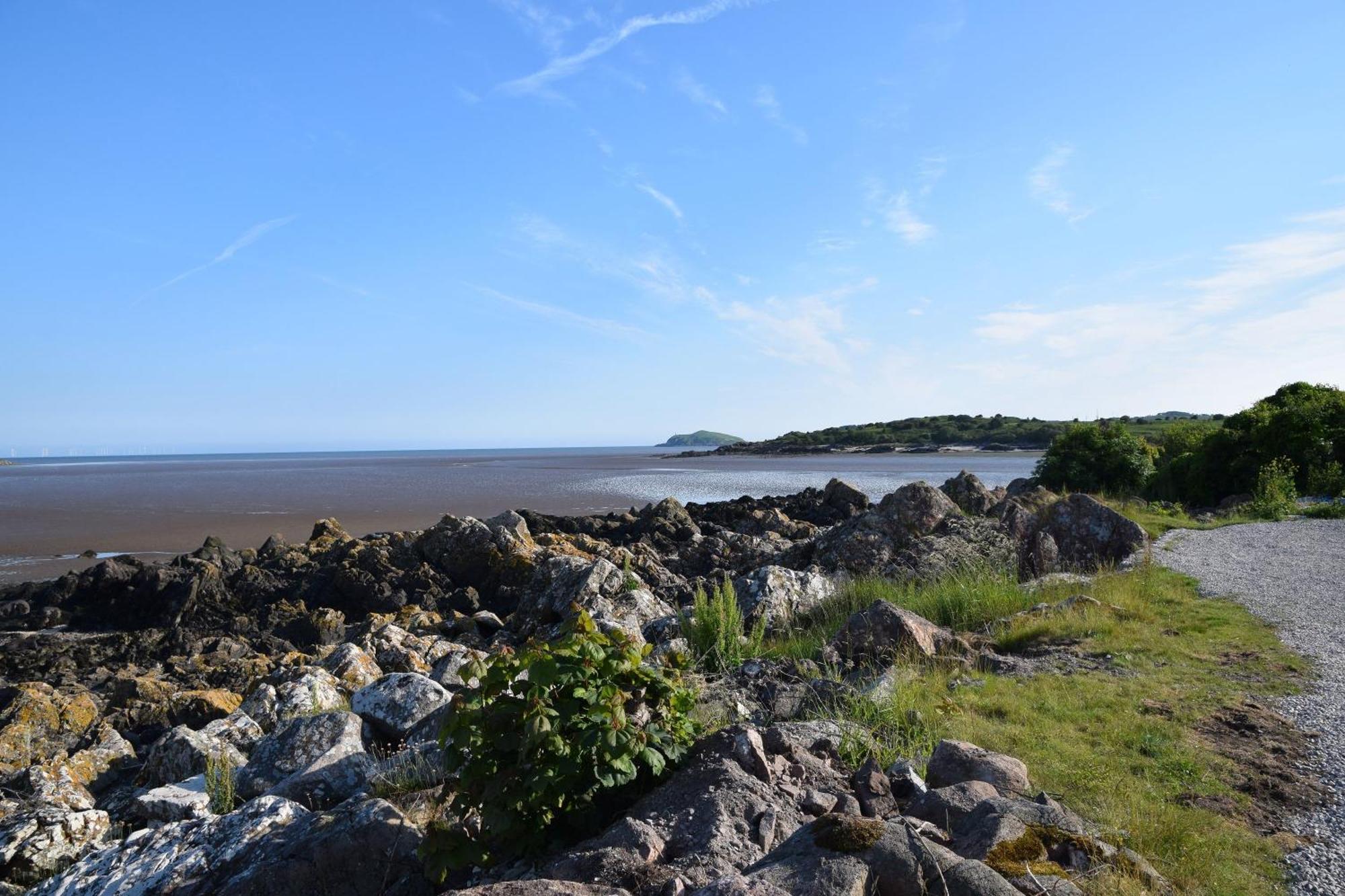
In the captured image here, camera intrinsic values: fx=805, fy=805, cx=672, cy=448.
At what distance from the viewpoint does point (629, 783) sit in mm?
4355

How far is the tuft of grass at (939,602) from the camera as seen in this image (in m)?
9.95

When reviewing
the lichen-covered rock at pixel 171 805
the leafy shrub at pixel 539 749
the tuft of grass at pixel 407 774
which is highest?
the leafy shrub at pixel 539 749

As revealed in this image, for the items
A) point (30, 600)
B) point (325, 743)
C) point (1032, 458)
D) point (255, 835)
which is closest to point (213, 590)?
point (30, 600)

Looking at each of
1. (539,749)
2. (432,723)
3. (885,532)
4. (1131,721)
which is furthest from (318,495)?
(539,749)

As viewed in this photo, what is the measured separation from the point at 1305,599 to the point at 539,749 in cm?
1140

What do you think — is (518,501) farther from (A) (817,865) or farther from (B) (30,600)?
A: (A) (817,865)

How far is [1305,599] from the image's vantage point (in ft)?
35.3

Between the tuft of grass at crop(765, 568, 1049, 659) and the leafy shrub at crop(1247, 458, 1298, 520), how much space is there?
1234 cm

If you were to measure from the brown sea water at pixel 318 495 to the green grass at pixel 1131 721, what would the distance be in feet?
73.7

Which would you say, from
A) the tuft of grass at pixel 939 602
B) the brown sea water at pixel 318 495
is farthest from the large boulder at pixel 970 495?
the brown sea water at pixel 318 495

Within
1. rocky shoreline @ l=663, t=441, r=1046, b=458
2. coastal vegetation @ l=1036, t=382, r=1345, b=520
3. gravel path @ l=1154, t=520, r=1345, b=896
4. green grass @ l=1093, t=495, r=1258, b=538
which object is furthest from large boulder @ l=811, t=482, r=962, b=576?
rocky shoreline @ l=663, t=441, r=1046, b=458

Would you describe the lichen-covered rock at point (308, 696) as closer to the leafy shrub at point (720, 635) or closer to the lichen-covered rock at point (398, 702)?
the lichen-covered rock at point (398, 702)

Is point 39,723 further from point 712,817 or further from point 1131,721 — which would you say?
point 1131,721

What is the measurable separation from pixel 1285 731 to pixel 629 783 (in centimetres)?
538
